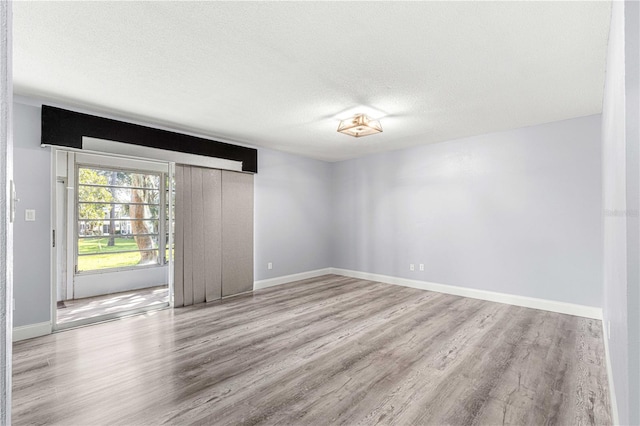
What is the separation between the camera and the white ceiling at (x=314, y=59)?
1.99 metres

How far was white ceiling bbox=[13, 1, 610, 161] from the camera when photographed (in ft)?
6.52

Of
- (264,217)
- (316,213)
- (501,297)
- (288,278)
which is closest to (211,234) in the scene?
(264,217)

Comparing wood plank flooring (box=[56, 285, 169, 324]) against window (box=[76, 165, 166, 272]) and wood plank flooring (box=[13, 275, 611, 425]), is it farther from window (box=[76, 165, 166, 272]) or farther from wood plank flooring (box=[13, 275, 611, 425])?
wood plank flooring (box=[13, 275, 611, 425])

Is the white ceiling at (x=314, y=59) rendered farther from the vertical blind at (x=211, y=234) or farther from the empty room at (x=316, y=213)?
the vertical blind at (x=211, y=234)

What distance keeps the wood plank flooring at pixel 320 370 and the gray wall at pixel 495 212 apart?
65 cm

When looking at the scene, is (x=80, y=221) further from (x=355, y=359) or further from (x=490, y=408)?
(x=490, y=408)

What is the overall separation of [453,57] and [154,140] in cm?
372

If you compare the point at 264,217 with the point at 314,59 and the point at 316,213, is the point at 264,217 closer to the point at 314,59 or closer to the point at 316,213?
the point at 316,213

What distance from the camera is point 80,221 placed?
17.0ft

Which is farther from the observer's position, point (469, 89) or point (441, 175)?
point (441, 175)

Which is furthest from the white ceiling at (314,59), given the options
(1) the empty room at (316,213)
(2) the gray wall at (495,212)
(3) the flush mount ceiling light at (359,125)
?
(2) the gray wall at (495,212)

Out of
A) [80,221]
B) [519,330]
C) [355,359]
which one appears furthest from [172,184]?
[519,330]

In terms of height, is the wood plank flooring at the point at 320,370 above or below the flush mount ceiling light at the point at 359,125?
below

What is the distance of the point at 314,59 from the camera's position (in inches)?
99.9
